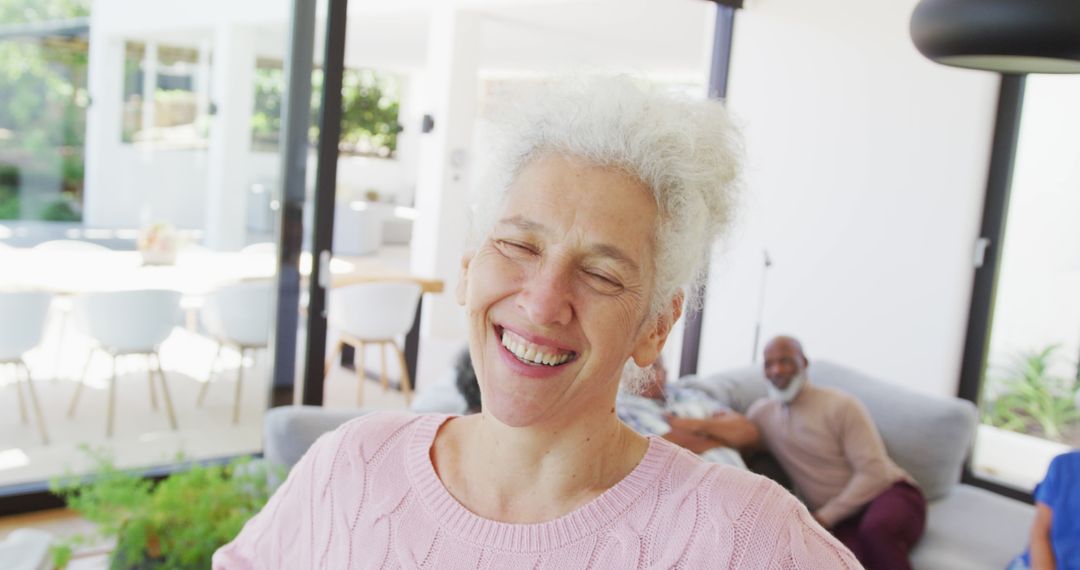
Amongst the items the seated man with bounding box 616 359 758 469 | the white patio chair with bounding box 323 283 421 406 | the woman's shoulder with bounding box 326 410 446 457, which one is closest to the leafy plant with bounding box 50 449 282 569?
the woman's shoulder with bounding box 326 410 446 457

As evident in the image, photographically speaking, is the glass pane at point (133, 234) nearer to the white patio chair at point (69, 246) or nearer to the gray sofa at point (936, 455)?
the white patio chair at point (69, 246)

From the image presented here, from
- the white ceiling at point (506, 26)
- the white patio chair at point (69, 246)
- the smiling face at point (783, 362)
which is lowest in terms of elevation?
the smiling face at point (783, 362)

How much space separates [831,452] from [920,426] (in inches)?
21.1

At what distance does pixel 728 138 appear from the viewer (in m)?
1.13

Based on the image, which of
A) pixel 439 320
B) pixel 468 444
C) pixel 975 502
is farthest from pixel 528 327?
pixel 439 320

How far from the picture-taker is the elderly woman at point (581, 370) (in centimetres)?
104

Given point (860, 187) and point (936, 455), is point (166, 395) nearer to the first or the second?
point (936, 455)

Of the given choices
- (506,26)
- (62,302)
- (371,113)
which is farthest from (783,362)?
(371,113)

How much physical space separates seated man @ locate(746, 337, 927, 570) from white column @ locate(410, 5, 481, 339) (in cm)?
409

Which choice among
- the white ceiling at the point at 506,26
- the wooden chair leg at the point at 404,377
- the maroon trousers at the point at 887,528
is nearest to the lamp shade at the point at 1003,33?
the maroon trousers at the point at 887,528

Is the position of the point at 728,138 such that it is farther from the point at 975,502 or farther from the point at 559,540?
the point at 975,502

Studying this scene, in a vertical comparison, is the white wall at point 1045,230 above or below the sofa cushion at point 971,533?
above

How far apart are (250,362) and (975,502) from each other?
10.5 feet

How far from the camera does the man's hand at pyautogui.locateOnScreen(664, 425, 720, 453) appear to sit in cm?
345
